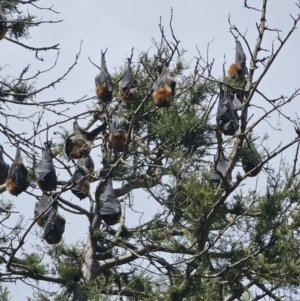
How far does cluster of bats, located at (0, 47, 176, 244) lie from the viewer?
32.3 feet

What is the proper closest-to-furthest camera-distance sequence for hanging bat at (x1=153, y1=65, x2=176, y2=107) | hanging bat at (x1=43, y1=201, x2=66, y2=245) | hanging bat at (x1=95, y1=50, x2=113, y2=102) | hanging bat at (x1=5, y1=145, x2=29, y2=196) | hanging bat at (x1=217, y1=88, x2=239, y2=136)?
1. hanging bat at (x1=217, y1=88, x2=239, y2=136)
2. hanging bat at (x1=153, y1=65, x2=176, y2=107)
3. hanging bat at (x1=5, y1=145, x2=29, y2=196)
4. hanging bat at (x1=43, y1=201, x2=66, y2=245)
5. hanging bat at (x1=95, y1=50, x2=113, y2=102)

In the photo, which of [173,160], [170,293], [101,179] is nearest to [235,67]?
[173,160]

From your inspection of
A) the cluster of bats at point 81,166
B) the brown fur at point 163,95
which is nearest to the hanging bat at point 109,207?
the cluster of bats at point 81,166

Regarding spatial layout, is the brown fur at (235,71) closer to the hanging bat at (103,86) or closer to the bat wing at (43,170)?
the hanging bat at (103,86)

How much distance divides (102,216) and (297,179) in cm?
326

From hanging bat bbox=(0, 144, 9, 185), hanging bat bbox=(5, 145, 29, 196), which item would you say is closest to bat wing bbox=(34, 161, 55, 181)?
hanging bat bbox=(5, 145, 29, 196)

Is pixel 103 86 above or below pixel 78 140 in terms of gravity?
above

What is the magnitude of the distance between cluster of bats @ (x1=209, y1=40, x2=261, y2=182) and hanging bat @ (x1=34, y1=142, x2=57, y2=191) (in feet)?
6.19

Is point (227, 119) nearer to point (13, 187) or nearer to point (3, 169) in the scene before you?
point (13, 187)

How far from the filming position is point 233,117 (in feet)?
32.0

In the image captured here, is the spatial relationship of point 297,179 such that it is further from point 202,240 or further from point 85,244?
point 85,244

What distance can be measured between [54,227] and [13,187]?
735 millimetres

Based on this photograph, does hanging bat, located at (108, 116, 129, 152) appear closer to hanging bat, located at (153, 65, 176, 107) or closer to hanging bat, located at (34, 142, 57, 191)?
hanging bat, located at (153, 65, 176, 107)

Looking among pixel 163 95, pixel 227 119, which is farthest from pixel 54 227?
pixel 227 119
